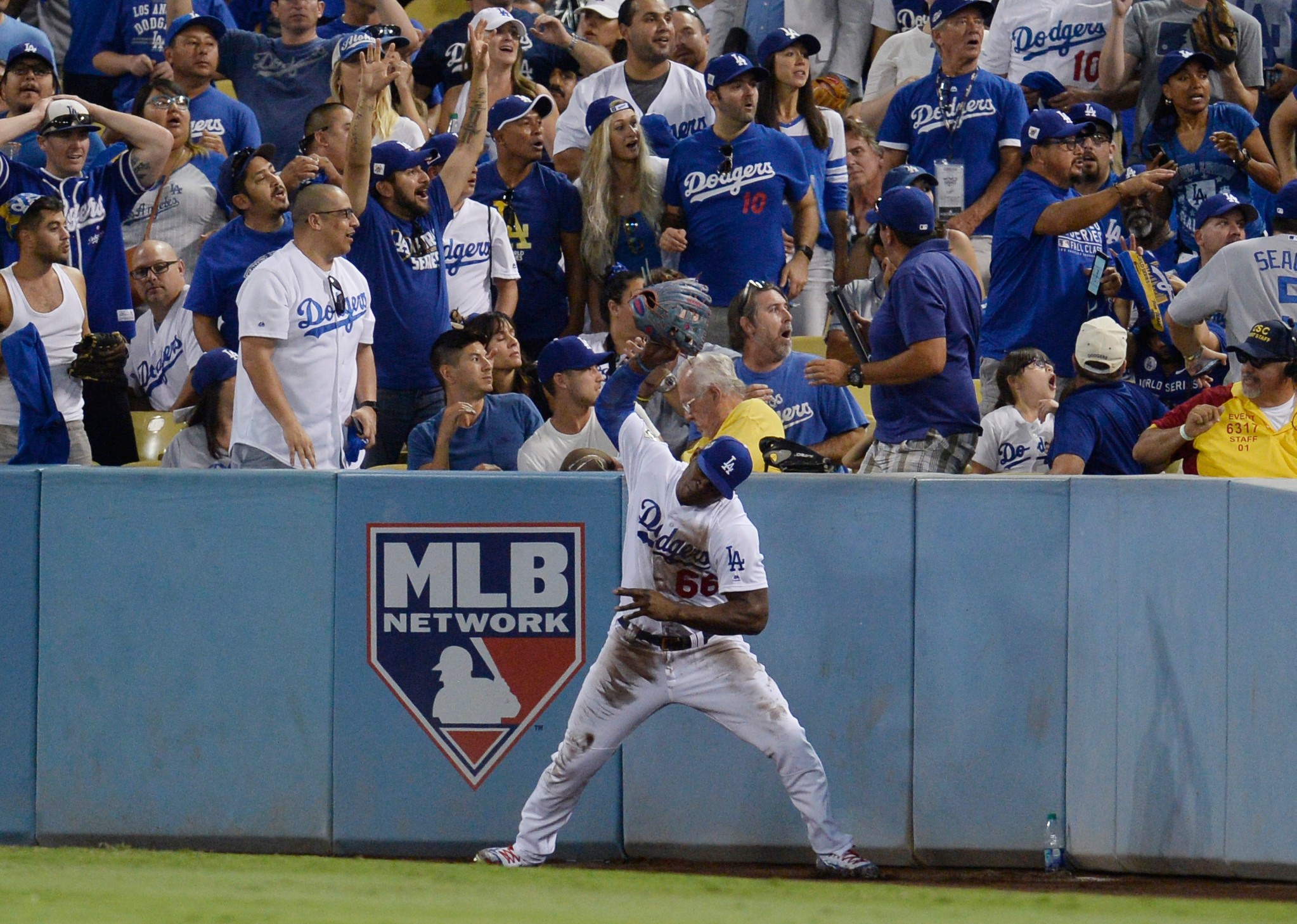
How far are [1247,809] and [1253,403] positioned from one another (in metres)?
2.20

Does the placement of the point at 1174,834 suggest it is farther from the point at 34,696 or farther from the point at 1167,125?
the point at 1167,125

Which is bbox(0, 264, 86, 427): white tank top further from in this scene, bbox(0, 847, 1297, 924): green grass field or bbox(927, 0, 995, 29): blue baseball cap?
bbox(927, 0, 995, 29): blue baseball cap

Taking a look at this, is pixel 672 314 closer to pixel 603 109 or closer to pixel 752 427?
pixel 752 427

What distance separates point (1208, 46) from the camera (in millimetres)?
10820

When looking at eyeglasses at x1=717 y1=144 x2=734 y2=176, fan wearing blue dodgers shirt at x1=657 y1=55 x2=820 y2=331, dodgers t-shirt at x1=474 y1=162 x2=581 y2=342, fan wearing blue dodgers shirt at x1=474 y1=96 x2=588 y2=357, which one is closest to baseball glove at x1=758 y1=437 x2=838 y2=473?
fan wearing blue dodgers shirt at x1=657 y1=55 x2=820 y2=331

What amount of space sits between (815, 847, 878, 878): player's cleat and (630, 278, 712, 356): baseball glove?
199 centimetres

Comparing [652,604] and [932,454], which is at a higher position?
[932,454]

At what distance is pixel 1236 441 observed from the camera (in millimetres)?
7082

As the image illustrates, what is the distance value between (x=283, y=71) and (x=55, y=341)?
309cm

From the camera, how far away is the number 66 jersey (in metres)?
5.87

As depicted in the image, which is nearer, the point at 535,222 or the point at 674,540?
the point at 674,540

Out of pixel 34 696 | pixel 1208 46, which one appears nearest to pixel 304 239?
pixel 34 696

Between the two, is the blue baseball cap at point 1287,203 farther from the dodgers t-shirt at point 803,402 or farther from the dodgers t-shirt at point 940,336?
Result: the dodgers t-shirt at point 803,402

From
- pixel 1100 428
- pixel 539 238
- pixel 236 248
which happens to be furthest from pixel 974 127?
pixel 236 248
